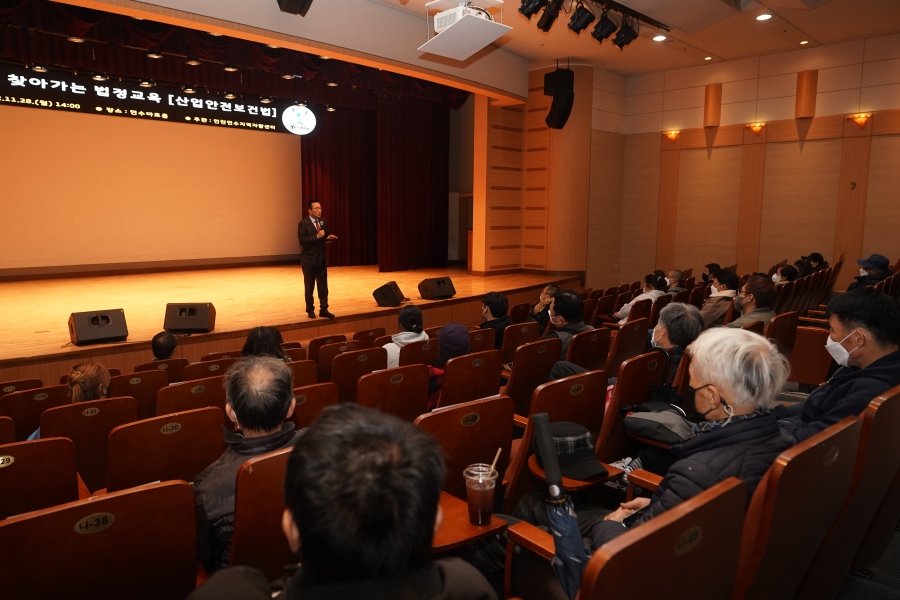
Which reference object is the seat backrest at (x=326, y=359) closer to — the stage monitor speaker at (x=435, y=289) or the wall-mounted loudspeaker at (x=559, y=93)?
the stage monitor speaker at (x=435, y=289)

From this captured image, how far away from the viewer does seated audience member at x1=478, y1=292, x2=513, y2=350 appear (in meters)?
4.91

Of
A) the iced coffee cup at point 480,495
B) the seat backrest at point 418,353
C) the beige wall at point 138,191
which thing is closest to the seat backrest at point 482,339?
the seat backrest at point 418,353

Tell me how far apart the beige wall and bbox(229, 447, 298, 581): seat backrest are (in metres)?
11.1

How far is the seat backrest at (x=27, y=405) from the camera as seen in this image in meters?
3.29

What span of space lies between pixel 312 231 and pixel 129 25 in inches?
122

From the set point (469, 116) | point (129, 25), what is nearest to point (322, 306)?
point (129, 25)

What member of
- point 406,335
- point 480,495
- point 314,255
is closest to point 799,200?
point 314,255

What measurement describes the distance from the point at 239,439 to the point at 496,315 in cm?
345

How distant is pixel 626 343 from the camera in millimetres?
4027

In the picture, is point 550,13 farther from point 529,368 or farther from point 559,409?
point 559,409

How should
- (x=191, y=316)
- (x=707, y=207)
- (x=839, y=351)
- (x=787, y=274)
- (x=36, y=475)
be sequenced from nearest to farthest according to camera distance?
(x=36, y=475) < (x=839, y=351) < (x=191, y=316) < (x=787, y=274) < (x=707, y=207)

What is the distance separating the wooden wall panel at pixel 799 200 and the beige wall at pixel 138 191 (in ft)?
32.1

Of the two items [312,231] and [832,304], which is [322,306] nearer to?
[312,231]

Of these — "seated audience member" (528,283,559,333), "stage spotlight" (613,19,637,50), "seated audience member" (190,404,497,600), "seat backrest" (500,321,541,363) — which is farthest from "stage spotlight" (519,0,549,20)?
"seated audience member" (190,404,497,600)
